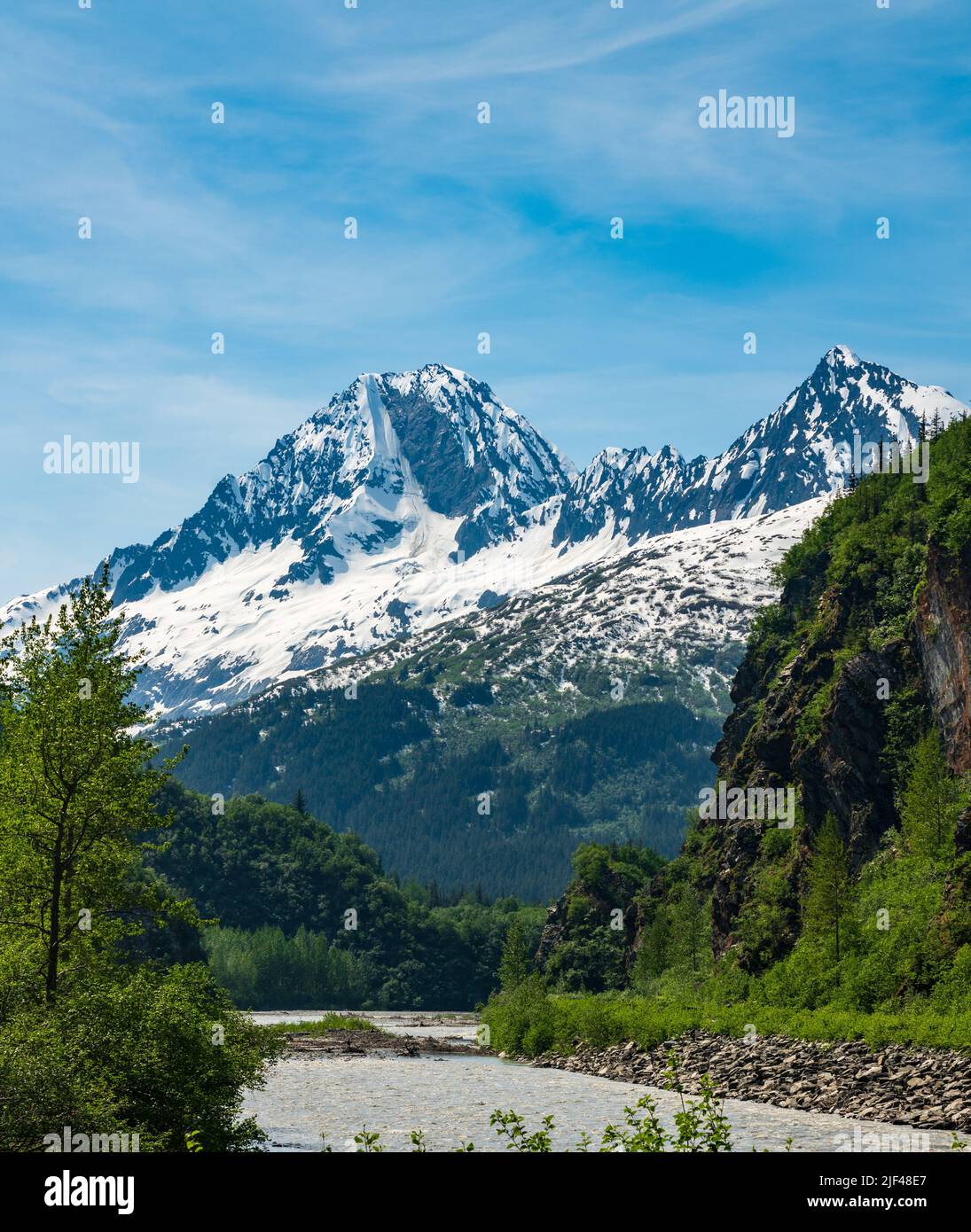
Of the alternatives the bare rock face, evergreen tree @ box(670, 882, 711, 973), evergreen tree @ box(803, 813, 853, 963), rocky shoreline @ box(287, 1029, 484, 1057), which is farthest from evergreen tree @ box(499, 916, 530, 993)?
the bare rock face

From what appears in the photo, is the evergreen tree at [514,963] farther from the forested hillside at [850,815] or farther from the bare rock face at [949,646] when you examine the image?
the bare rock face at [949,646]

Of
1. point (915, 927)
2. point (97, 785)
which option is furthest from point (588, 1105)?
point (97, 785)

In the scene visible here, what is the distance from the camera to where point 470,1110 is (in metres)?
78.1

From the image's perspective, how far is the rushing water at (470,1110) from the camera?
60.3 meters

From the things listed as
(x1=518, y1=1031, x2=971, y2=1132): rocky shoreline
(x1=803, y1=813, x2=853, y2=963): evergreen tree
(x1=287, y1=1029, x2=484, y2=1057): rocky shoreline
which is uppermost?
(x1=803, y1=813, x2=853, y2=963): evergreen tree

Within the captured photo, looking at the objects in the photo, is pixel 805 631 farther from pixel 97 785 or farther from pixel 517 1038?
pixel 97 785

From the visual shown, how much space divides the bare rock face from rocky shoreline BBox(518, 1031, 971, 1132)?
37.4m

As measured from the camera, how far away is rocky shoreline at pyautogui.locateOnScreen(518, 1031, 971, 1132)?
6700cm

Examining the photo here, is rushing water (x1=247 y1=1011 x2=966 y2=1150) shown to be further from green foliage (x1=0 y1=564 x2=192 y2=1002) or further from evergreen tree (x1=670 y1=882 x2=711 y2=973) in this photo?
evergreen tree (x1=670 y1=882 x2=711 y2=973)

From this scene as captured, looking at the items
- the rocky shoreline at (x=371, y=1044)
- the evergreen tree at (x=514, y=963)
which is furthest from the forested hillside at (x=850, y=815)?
the rocky shoreline at (x=371, y=1044)

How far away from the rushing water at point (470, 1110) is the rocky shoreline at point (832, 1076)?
184 centimetres

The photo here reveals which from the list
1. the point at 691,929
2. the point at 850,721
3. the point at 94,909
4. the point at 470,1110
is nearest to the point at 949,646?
the point at 850,721
